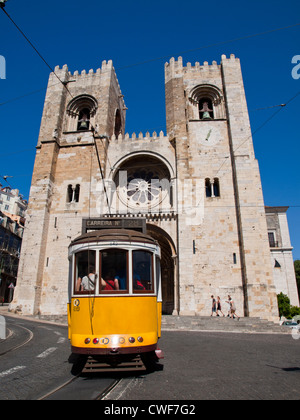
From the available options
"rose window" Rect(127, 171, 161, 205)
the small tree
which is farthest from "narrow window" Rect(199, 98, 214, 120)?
the small tree

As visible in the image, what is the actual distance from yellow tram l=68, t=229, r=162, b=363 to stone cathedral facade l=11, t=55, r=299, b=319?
9.61 meters

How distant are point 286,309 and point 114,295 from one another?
77.4ft

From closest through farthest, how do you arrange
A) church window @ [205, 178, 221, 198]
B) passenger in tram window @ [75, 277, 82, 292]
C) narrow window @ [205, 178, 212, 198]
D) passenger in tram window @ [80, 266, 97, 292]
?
passenger in tram window @ [80, 266, 97, 292]
passenger in tram window @ [75, 277, 82, 292]
church window @ [205, 178, 221, 198]
narrow window @ [205, 178, 212, 198]

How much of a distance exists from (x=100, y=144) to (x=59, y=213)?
524 centimetres

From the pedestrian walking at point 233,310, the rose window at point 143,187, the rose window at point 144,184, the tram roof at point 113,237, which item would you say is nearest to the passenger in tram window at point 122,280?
the tram roof at point 113,237

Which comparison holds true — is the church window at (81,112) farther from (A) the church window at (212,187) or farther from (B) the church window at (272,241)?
(B) the church window at (272,241)

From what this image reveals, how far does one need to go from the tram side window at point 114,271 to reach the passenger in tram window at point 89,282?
0.44ft

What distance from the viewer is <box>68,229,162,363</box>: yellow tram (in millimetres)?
3793

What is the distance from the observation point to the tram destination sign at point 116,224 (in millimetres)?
5320

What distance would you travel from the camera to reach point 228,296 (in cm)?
1369

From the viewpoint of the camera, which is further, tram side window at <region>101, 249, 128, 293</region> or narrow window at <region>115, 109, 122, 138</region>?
narrow window at <region>115, 109, 122, 138</region>

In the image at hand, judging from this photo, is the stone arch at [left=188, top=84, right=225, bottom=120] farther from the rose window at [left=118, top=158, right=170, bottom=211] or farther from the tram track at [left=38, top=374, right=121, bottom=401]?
the tram track at [left=38, top=374, right=121, bottom=401]
